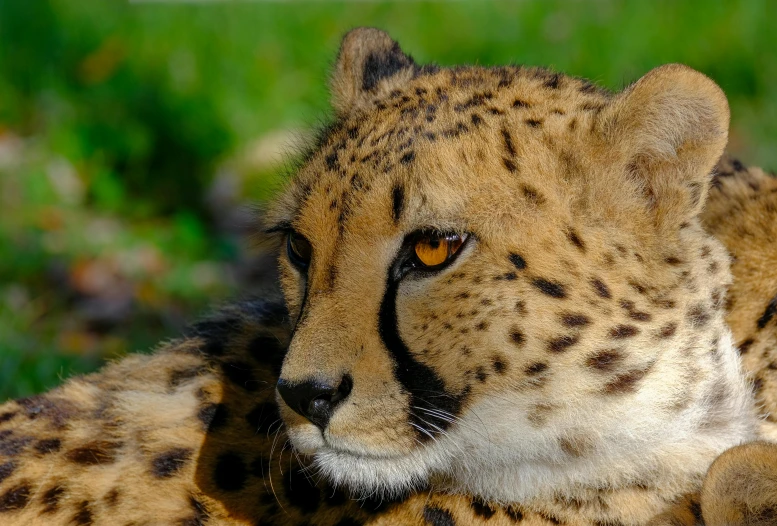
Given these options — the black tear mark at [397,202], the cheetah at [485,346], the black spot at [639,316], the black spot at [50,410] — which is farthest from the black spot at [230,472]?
the black spot at [639,316]

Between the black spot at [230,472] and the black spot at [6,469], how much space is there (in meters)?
0.45

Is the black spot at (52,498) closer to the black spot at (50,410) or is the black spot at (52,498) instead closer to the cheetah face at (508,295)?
the black spot at (50,410)

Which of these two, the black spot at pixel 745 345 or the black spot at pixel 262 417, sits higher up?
the black spot at pixel 745 345

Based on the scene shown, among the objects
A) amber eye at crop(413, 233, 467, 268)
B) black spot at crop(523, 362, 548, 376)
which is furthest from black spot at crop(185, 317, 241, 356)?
black spot at crop(523, 362, 548, 376)

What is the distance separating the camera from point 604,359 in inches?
80.2

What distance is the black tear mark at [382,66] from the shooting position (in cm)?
259

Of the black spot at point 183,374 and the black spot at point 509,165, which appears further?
the black spot at point 183,374

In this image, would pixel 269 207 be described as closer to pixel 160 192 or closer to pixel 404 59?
pixel 404 59

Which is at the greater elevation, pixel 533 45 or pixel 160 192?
pixel 533 45

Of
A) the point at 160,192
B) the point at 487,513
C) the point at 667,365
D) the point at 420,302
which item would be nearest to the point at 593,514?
the point at 487,513

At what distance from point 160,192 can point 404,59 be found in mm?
2840

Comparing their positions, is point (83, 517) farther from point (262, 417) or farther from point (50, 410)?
point (262, 417)

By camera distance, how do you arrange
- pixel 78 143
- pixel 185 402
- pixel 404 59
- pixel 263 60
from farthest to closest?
pixel 263 60
pixel 78 143
pixel 404 59
pixel 185 402

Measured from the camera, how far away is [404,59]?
8.89 ft
